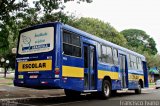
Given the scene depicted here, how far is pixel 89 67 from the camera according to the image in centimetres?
1575

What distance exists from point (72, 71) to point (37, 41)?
2.14 metres

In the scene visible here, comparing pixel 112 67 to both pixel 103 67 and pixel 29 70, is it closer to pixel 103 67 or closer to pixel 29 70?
pixel 103 67

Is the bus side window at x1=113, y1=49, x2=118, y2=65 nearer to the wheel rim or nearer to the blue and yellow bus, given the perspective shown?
the blue and yellow bus

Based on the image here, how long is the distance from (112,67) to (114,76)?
0.60 metres

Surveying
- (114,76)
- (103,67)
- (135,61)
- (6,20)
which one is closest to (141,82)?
(135,61)

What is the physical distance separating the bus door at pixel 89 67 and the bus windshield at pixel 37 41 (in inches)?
93.2

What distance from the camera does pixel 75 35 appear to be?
1469 centimetres

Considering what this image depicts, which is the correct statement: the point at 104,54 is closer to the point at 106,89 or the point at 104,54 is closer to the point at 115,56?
the point at 115,56

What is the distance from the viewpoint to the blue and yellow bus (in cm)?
1329

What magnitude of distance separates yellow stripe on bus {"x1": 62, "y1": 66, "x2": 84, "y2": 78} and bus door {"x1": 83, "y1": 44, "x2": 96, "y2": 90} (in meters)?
0.72

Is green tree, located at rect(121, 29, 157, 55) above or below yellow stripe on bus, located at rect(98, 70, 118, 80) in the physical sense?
above

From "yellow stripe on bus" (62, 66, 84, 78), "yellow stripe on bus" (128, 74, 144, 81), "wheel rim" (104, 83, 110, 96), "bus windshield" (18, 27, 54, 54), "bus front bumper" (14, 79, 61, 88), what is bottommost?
"wheel rim" (104, 83, 110, 96)

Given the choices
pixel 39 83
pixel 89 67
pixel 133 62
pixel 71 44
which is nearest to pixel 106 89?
pixel 89 67

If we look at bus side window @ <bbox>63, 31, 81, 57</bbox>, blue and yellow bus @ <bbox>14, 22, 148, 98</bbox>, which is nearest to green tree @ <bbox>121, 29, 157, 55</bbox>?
blue and yellow bus @ <bbox>14, 22, 148, 98</bbox>
